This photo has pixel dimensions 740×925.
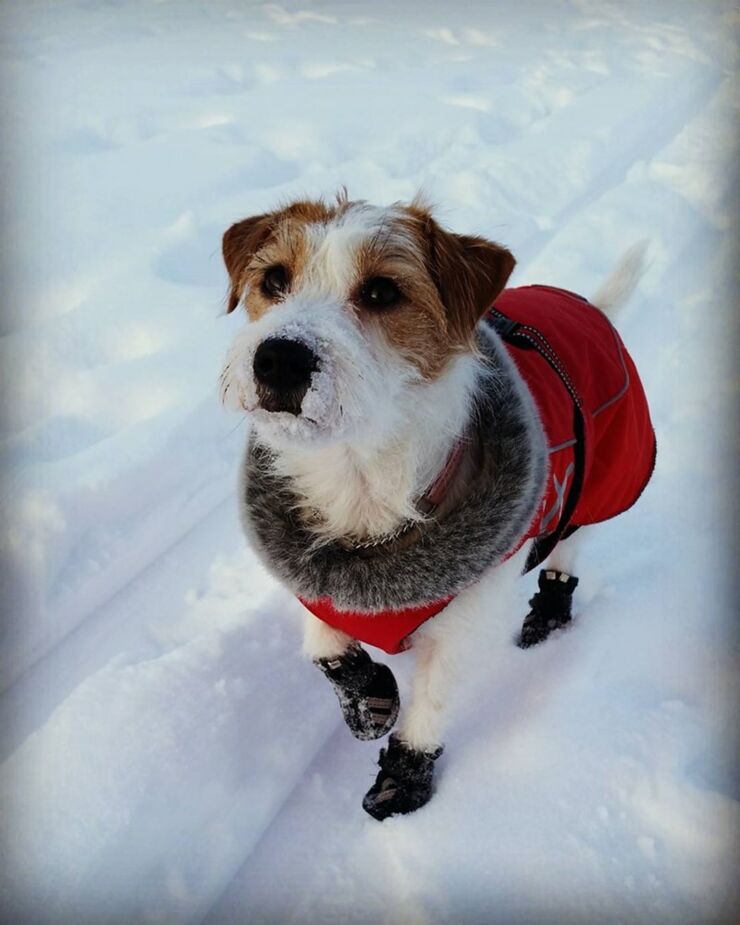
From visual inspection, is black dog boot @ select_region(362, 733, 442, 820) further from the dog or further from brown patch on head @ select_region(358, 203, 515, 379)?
brown patch on head @ select_region(358, 203, 515, 379)

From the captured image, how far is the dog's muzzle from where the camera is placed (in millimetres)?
1595

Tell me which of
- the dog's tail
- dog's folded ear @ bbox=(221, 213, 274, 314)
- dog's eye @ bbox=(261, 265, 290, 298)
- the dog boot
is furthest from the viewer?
the dog's tail

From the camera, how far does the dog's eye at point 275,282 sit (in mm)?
1971

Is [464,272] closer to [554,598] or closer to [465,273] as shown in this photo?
[465,273]

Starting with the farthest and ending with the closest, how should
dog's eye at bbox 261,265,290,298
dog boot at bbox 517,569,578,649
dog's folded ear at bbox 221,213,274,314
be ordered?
A: dog boot at bbox 517,569,578,649
dog's folded ear at bbox 221,213,274,314
dog's eye at bbox 261,265,290,298

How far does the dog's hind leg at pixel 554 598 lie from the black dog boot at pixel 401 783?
636mm

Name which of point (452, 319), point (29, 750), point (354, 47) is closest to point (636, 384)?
point (452, 319)

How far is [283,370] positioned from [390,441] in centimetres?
43

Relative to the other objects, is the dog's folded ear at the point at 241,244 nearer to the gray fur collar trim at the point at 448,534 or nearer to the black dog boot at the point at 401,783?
the gray fur collar trim at the point at 448,534

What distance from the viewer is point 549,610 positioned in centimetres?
271

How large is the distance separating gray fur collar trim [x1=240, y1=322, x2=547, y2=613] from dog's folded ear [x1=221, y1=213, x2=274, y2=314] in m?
0.57

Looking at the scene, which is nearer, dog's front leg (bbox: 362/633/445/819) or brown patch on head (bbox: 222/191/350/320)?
→ brown patch on head (bbox: 222/191/350/320)

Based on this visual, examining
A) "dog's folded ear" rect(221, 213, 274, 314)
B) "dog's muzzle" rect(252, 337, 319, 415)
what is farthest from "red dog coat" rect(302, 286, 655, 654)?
"dog's folded ear" rect(221, 213, 274, 314)

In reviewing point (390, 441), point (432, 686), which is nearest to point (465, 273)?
point (390, 441)
